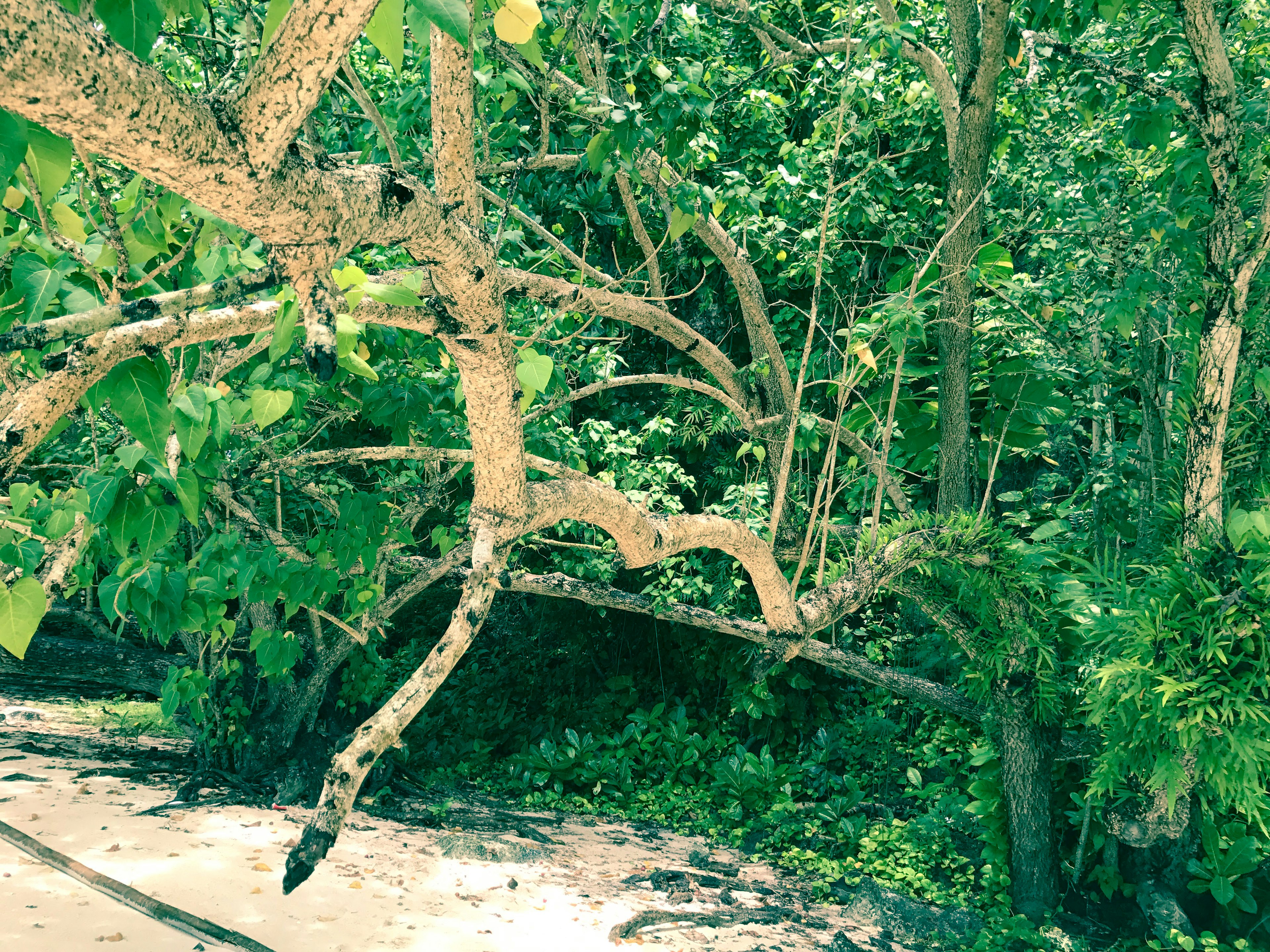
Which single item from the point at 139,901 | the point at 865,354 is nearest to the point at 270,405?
the point at 865,354

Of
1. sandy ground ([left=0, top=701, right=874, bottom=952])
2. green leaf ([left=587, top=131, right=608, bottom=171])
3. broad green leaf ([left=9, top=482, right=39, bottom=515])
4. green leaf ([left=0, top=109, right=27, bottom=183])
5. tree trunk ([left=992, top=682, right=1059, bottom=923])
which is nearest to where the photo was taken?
green leaf ([left=0, top=109, right=27, bottom=183])

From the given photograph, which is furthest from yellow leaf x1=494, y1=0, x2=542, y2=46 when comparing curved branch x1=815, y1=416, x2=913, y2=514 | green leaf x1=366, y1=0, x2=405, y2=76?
curved branch x1=815, y1=416, x2=913, y2=514

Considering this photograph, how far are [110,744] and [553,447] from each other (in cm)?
448

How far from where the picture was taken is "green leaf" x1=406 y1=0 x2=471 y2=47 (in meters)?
1.14

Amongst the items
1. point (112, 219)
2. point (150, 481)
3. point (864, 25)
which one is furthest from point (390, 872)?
point (864, 25)

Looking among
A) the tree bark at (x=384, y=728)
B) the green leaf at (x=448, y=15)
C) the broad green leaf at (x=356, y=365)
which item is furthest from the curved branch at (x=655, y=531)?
the green leaf at (x=448, y=15)

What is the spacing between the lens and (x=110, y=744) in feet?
20.8

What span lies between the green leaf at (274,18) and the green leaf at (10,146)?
0.30m

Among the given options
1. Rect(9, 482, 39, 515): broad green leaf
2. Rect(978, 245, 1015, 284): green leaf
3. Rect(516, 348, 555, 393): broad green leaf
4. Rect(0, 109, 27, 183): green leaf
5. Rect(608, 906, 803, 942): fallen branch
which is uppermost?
Rect(978, 245, 1015, 284): green leaf

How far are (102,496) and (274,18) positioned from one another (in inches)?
49.1

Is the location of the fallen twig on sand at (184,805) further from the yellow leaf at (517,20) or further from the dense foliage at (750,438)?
the yellow leaf at (517,20)

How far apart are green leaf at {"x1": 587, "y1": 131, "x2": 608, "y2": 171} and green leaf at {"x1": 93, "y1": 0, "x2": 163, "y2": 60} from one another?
6.04 ft

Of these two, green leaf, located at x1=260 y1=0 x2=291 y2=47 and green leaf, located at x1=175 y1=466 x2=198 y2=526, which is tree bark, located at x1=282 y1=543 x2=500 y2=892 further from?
green leaf, located at x1=260 y1=0 x2=291 y2=47

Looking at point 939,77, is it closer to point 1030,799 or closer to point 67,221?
point 1030,799
